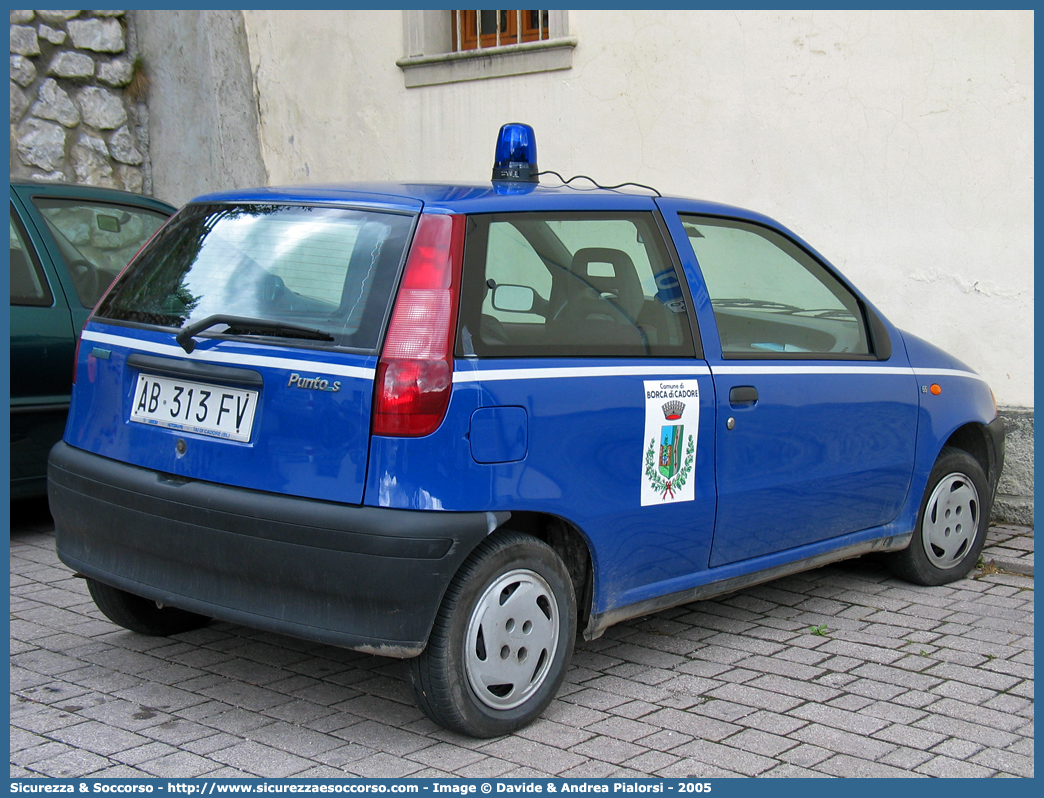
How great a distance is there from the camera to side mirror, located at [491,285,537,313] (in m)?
3.55

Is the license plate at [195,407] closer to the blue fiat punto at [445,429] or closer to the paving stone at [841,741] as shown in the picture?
the blue fiat punto at [445,429]

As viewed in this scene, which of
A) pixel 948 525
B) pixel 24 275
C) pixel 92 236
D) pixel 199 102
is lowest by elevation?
pixel 948 525

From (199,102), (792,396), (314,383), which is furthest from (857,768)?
(199,102)

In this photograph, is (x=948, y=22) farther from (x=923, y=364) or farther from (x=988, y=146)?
(x=923, y=364)

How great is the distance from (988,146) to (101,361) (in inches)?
195

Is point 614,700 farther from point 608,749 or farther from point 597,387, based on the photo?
point 597,387

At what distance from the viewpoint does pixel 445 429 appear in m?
3.30

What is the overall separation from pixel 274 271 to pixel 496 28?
5.95 meters

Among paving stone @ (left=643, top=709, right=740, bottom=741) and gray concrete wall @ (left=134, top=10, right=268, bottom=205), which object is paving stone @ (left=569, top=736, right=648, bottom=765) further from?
gray concrete wall @ (left=134, top=10, right=268, bottom=205)

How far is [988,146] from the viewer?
6.50m

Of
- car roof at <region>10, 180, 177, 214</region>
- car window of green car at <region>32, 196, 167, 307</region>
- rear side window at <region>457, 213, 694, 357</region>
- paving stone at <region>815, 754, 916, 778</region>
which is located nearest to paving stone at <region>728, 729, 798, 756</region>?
paving stone at <region>815, 754, 916, 778</region>

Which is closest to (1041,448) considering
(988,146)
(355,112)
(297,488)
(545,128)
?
(988,146)

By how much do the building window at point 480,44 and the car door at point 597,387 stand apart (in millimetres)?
4701

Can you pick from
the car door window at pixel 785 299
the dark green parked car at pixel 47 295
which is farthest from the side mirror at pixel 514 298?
the dark green parked car at pixel 47 295
